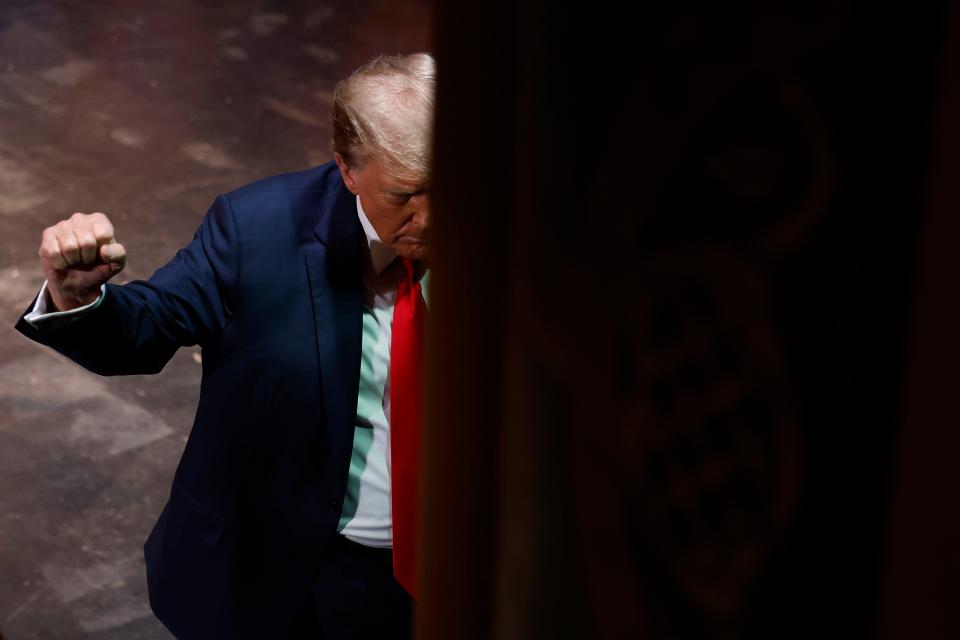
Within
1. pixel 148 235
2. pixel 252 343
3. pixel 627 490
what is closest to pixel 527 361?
pixel 627 490

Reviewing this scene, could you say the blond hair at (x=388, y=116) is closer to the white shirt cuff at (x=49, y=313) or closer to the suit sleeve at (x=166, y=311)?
the suit sleeve at (x=166, y=311)

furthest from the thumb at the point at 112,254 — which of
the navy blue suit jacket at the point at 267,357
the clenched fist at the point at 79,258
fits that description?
the navy blue suit jacket at the point at 267,357

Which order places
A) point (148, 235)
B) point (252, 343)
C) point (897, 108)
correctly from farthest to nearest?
point (148, 235) → point (252, 343) → point (897, 108)

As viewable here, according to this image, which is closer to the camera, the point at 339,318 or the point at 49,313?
the point at 49,313

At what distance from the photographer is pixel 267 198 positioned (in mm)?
2145

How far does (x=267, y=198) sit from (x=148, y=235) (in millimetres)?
3383

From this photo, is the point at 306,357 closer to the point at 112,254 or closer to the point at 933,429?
the point at 112,254

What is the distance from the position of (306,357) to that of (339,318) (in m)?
0.08

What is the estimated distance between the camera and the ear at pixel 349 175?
80.5 inches

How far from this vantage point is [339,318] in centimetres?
206

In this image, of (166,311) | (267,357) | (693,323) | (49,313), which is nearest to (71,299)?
(49,313)

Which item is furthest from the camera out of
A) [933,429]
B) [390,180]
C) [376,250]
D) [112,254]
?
[376,250]

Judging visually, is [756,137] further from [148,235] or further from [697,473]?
[148,235]

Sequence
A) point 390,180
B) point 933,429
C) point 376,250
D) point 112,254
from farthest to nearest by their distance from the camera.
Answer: point 376,250
point 390,180
point 112,254
point 933,429
